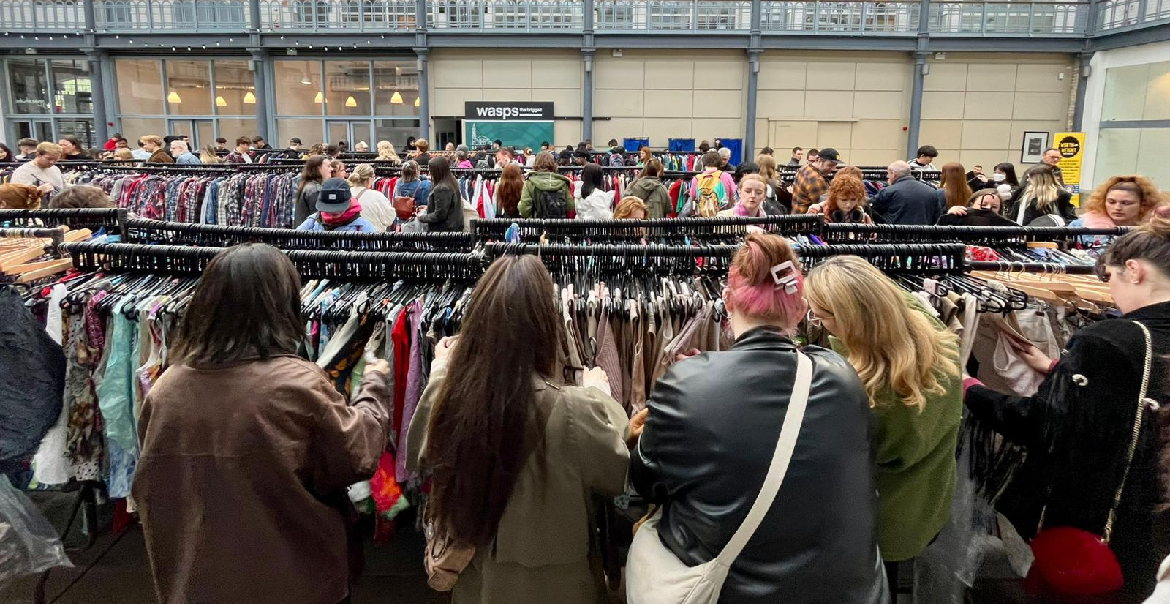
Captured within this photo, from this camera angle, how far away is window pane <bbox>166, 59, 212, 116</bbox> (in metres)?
18.1

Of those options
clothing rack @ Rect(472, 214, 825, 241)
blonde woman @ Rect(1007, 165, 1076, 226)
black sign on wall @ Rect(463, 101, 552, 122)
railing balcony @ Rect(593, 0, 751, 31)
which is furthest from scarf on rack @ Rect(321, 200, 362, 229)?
railing balcony @ Rect(593, 0, 751, 31)

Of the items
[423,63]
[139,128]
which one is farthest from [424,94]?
[139,128]

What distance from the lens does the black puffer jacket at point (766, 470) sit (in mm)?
1505

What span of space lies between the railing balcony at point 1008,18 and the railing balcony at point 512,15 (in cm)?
805

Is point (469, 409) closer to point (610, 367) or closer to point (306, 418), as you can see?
point (306, 418)

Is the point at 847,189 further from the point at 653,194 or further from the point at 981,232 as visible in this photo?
the point at 653,194

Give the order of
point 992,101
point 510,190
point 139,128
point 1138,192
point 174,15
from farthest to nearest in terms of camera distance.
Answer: point 139,128 → point 992,101 → point 174,15 → point 510,190 → point 1138,192

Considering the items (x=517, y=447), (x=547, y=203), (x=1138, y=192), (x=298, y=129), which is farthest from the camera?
(x=298, y=129)

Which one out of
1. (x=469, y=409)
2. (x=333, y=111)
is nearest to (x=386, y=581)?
(x=469, y=409)

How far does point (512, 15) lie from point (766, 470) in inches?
650

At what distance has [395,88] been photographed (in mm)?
17781

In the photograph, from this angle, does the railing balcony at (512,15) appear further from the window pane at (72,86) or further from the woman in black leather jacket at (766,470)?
the woman in black leather jacket at (766,470)

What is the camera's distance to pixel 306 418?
174cm

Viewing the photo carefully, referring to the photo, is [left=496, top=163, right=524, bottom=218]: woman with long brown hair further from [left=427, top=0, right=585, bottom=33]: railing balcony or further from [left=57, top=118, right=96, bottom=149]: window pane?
[left=57, top=118, right=96, bottom=149]: window pane
